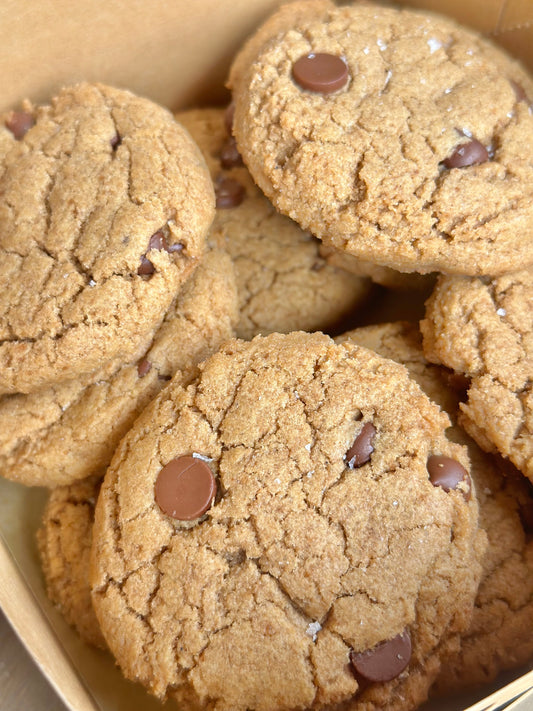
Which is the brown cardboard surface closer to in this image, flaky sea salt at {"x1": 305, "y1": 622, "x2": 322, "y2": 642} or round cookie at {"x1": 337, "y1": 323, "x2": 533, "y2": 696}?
round cookie at {"x1": 337, "y1": 323, "x2": 533, "y2": 696}

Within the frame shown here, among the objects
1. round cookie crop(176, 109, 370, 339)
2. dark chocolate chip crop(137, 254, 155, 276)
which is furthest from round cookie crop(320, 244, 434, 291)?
dark chocolate chip crop(137, 254, 155, 276)

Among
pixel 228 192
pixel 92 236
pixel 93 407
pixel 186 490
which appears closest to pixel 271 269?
pixel 228 192

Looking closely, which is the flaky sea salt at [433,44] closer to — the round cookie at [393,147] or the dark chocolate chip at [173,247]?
the round cookie at [393,147]

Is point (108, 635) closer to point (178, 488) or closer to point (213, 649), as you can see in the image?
point (213, 649)

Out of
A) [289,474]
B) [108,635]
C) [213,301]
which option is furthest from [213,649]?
[213,301]

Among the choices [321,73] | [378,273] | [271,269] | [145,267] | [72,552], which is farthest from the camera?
[271,269]

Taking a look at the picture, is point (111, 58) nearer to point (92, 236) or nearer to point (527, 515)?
point (92, 236)

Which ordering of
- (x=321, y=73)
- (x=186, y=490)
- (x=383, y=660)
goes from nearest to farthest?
(x=383, y=660) < (x=186, y=490) < (x=321, y=73)
